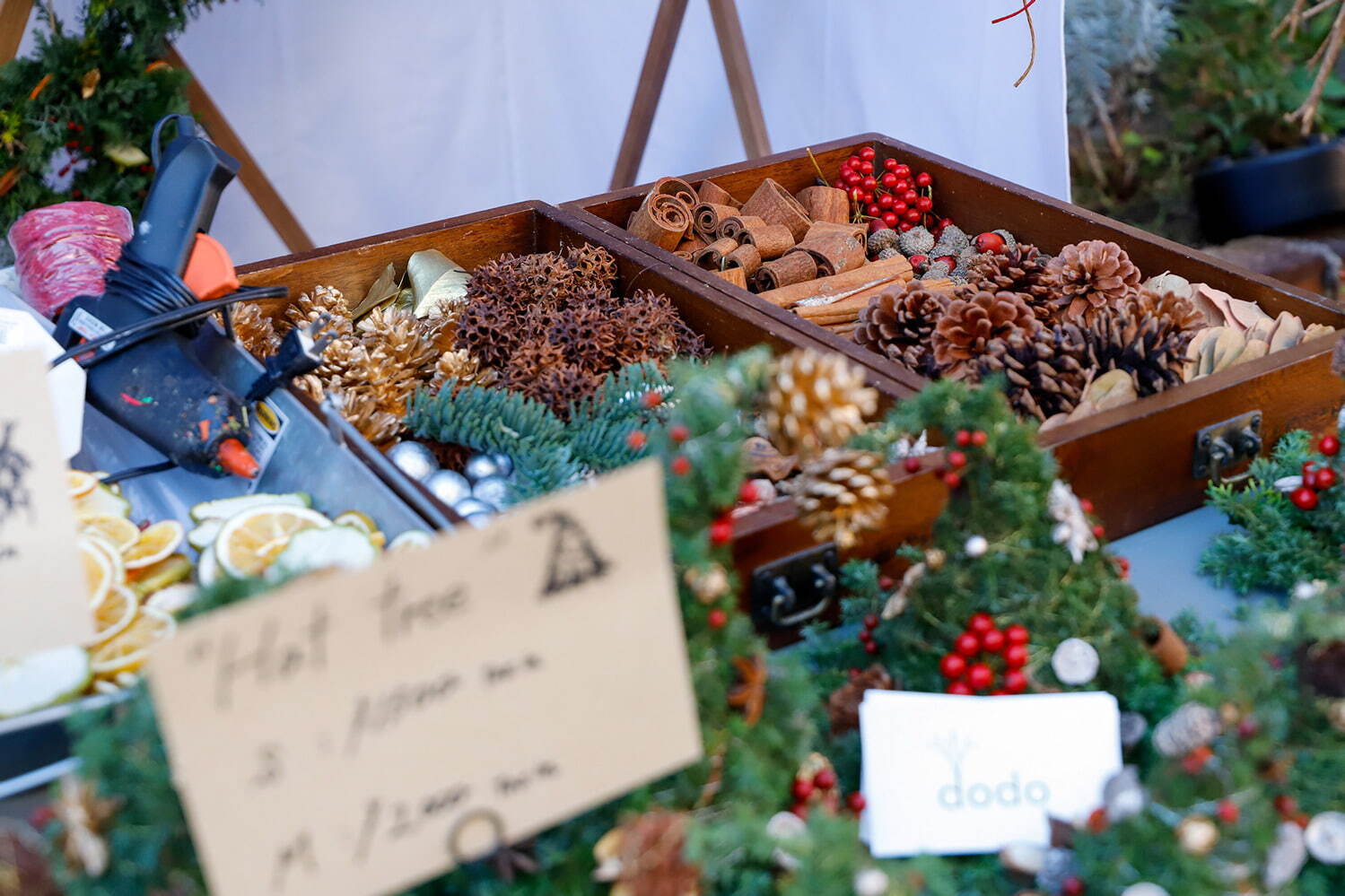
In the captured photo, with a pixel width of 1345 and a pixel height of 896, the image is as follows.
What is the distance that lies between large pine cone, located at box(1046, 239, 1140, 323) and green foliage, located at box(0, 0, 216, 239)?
1209 mm

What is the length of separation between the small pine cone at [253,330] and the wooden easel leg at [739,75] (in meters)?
1.15

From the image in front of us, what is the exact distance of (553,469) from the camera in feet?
2.95

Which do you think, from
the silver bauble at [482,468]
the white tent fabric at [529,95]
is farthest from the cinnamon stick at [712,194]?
the silver bauble at [482,468]

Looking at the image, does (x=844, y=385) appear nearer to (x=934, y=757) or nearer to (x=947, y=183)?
(x=934, y=757)

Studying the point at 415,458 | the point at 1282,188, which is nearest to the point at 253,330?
the point at 415,458

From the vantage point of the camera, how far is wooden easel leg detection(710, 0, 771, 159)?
2021mm

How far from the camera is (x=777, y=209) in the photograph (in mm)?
1504

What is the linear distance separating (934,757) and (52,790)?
16.9 inches

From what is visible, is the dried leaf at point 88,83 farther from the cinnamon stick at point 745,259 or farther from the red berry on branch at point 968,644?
the red berry on branch at point 968,644

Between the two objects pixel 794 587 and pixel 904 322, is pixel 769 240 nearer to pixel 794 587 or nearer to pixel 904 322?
pixel 904 322

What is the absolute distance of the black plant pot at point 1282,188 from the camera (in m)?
2.71

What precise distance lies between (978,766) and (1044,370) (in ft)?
1.53

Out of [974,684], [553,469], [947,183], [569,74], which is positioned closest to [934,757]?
[974,684]

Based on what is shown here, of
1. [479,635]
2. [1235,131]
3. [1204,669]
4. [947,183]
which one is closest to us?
[479,635]
